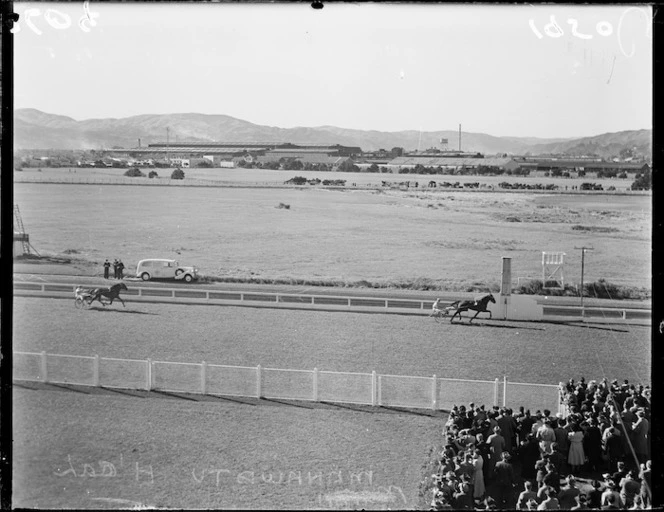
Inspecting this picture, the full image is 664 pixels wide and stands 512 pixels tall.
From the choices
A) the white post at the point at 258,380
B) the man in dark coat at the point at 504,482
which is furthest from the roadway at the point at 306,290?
the man in dark coat at the point at 504,482

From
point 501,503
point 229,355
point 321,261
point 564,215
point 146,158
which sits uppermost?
point 146,158

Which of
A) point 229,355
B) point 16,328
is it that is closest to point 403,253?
point 229,355

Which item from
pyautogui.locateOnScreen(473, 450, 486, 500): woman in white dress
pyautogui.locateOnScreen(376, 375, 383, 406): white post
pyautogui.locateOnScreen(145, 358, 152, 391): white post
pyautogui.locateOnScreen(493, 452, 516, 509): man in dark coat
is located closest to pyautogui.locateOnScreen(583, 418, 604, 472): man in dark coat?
pyautogui.locateOnScreen(493, 452, 516, 509): man in dark coat

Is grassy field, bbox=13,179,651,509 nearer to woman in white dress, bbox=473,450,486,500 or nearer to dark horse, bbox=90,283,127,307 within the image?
dark horse, bbox=90,283,127,307

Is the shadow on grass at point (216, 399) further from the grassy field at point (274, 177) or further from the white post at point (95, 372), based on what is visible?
the grassy field at point (274, 177)

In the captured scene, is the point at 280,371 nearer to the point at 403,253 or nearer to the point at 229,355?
the point at 229,355

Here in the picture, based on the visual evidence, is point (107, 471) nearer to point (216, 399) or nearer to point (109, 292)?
point (216, 399)

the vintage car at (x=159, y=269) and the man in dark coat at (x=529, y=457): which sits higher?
the vintage car at (x=159, y=269)
